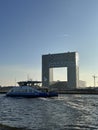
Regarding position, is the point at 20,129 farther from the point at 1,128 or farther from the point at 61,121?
the point at 61,121

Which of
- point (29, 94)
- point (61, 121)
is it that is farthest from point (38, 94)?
point (61, 121)

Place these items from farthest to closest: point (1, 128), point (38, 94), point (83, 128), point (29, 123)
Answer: point (38, 94) < point (29, 123) < point (83, 128) < point (1, 128)

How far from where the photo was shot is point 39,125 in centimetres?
3922

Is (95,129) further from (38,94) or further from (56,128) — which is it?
(38,94)

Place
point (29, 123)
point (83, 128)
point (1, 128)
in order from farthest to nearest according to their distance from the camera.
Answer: point (29, 123), point (83, 128), point (1, 128)

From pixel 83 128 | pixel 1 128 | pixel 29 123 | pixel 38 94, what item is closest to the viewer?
pixel 1 128

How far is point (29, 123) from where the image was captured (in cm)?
4109

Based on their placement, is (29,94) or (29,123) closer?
(29,123)

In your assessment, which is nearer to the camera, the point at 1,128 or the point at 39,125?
the point at 1,128

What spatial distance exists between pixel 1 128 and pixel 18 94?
104984 mm

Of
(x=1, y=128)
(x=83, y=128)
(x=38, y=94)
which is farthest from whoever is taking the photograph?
(x=38, y=94)

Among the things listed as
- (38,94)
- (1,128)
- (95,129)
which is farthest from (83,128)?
(38,94)

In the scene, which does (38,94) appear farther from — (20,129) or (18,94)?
(20,129)

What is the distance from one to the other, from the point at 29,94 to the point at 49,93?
9492 millimetres
